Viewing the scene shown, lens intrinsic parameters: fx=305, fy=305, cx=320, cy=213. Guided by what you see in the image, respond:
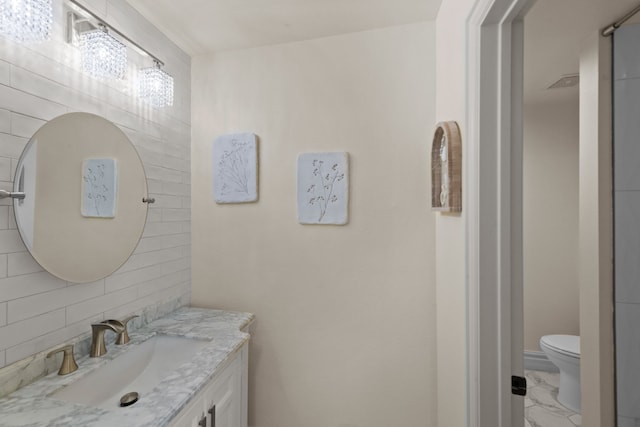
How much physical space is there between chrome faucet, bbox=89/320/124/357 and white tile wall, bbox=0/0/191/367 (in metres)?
0.06

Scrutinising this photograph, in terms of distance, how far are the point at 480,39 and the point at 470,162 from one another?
36 cm

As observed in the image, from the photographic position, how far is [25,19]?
2.92ft

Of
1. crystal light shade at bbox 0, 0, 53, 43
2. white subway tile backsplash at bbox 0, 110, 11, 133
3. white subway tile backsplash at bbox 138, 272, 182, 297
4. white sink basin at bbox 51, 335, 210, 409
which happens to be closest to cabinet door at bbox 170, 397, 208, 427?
white sink basin at bbox 51, 335, 210, 409

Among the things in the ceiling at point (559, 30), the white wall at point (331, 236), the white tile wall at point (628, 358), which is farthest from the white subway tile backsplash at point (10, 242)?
the white tile wall at point (628, 358)

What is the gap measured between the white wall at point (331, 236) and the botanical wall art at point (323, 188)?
5cm

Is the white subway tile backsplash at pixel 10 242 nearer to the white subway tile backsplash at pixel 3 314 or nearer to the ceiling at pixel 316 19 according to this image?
the white subway tile backsplash at pixel 3 314

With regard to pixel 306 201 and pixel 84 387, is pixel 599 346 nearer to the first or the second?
pixel 306 201

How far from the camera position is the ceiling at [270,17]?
1.40 metres

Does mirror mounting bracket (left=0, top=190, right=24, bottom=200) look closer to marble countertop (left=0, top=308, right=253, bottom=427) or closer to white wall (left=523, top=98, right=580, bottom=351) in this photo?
marble countertop (left=0, top=308, right=253, bottom=427)

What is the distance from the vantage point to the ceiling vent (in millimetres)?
2043

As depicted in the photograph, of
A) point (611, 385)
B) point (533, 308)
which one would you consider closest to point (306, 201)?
point (611, 385)

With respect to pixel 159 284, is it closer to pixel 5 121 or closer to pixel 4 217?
pixel 4 217

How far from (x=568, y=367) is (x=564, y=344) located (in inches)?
6.7

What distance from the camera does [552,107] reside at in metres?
→ 2.53
